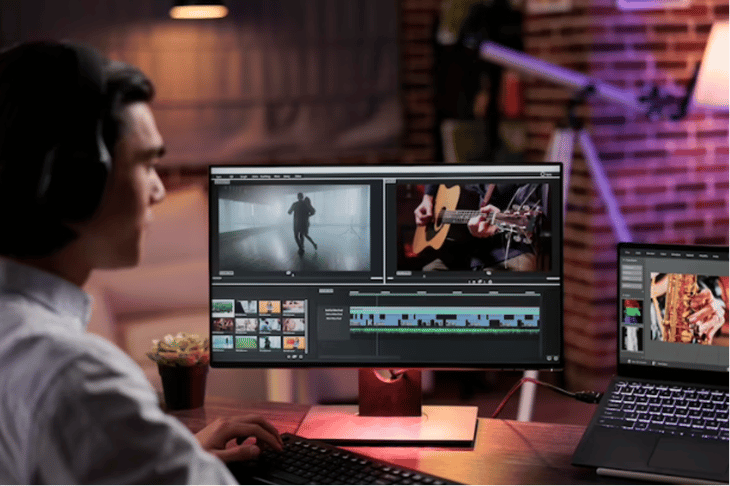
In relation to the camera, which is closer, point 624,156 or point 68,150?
point 68,150

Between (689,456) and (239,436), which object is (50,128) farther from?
(689,456)

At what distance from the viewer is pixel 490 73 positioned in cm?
466

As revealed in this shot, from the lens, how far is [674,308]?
67.3 inches

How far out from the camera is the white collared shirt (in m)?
0.95

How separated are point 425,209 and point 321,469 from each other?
1.64 feet

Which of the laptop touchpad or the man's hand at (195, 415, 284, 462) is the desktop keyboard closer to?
the man's hand at (195, 415, 284, 462)

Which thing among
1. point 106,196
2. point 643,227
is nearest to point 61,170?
point 106,196

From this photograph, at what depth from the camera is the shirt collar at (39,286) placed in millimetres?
1066

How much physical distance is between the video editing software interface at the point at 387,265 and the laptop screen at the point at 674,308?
0.12m

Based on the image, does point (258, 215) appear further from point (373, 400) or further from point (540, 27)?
point (540, 27)

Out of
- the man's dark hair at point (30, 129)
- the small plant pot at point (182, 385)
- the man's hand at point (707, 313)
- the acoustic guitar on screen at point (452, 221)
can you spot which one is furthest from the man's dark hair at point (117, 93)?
the man's hand at point (707, 313)

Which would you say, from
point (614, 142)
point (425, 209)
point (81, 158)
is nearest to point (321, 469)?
point (425, 209)

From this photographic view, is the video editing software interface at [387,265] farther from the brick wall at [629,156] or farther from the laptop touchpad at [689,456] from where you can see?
the brick wall at [629,156]

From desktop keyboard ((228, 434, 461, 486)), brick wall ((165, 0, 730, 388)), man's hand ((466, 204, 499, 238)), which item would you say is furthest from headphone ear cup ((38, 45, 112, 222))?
brick wall ((165, 0, 730, 388))
